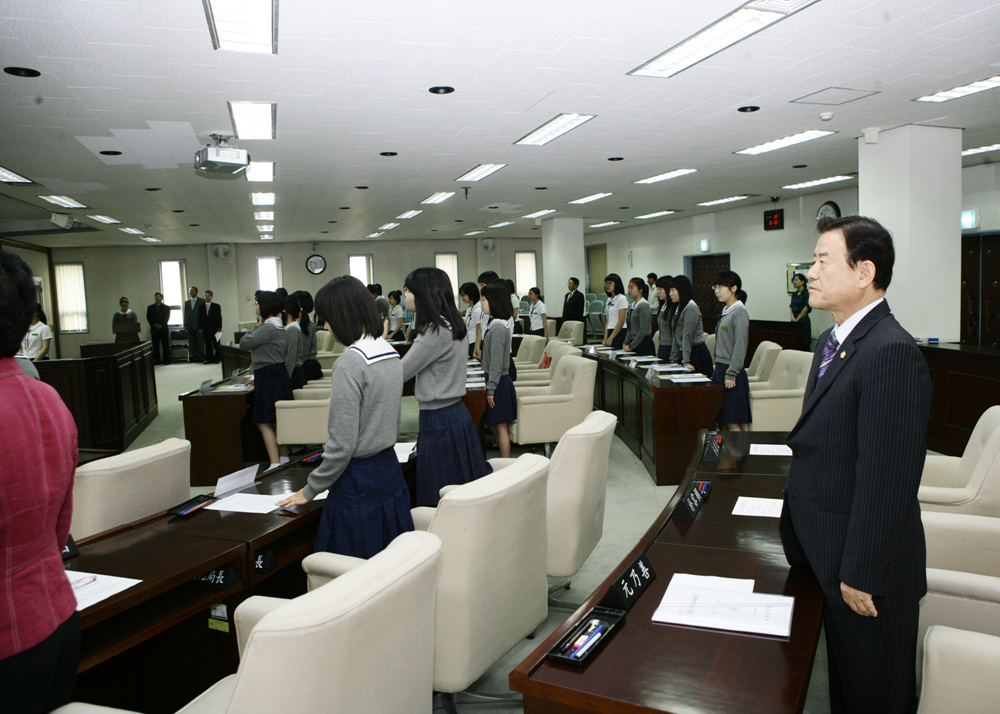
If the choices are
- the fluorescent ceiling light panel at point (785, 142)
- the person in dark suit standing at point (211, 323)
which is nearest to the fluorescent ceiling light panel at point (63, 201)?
the person in dark suit standing at point (211, 323)

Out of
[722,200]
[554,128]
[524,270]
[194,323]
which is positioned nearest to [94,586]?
[554,128]

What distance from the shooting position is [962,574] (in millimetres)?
1845

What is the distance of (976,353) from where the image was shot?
5.56 meters

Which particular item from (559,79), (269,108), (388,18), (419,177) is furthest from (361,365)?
(419,177)

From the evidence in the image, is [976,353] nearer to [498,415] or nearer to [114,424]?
[498,415]

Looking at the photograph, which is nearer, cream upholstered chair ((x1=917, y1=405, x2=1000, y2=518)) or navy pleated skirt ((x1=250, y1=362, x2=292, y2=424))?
cream upholstered chair ((x1=917, y1=405, x2=1000, y2=518))

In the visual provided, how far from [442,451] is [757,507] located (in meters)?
1.48

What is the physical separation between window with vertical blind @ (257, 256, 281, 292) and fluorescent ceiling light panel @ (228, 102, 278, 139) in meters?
13.6

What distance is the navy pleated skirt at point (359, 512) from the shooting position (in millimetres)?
2361

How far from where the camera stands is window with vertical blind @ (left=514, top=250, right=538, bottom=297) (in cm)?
2045

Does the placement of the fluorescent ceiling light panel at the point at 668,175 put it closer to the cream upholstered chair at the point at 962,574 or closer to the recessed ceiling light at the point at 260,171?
the recessed ceiling light at the point at 260,171

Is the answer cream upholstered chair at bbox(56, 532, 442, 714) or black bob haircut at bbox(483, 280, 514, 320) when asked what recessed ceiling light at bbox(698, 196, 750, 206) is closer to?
black bob haircut at bbox(483, 280, 514, 320)

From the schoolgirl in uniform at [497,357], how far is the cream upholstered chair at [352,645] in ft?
11.3

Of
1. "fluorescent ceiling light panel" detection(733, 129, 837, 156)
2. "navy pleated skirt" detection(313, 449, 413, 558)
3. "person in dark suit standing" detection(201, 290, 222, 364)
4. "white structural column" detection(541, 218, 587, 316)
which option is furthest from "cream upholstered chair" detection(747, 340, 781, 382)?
"person in dark suit standing" detection(201, 290, 222, 364)
